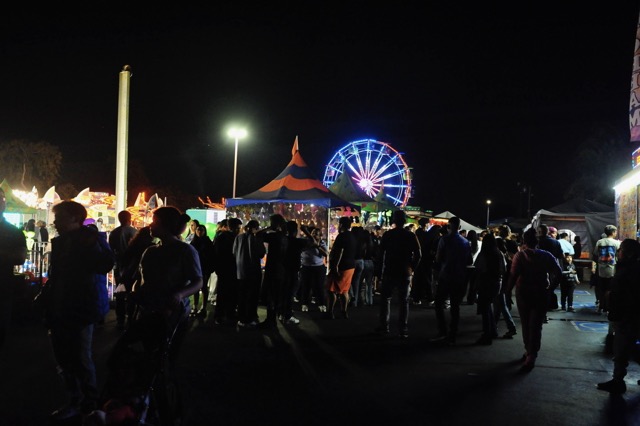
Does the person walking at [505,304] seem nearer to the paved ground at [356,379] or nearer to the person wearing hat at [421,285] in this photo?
the paved ground at [356,379]

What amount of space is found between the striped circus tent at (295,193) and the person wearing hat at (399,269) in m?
5.13

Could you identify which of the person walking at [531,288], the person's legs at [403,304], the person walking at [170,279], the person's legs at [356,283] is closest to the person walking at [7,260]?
the person walking at [170,279]

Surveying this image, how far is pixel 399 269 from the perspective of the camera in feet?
26.6

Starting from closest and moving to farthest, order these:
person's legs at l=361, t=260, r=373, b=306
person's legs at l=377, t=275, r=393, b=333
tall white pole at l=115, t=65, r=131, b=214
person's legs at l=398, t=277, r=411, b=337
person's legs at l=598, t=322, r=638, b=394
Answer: person's legs at l=598, t=322, r=638, b=394 < person's legs at l=398, t=277, r=411, b=337 < person's legs at l=377, t=275, r=393, b=333 < tall white pole at l=115, t=65, r=131, b=214 < person's legs at l=361, t=260, r=373, b=306

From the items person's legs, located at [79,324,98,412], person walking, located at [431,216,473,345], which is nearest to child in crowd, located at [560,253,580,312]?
person walking, located at [431,216,473,345]

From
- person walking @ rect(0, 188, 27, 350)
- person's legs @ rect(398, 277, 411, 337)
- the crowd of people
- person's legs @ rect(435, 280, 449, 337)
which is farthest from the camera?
person's legs @ rect(398, 277, 411, 337)

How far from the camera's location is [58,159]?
38250mm

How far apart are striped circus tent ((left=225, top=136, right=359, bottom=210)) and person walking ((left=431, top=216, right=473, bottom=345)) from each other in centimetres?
559

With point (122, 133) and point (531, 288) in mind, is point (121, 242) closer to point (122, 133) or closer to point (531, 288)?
point (122, 133)

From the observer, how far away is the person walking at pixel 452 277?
7664mm

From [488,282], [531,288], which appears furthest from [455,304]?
[531,288]

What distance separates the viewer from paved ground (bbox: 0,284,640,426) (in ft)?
15.0

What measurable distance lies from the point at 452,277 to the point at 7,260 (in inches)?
217

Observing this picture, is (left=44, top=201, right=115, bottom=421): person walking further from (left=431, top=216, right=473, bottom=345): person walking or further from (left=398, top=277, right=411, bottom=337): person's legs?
(left=431, top=216, right=473, bottom=345): person walking
